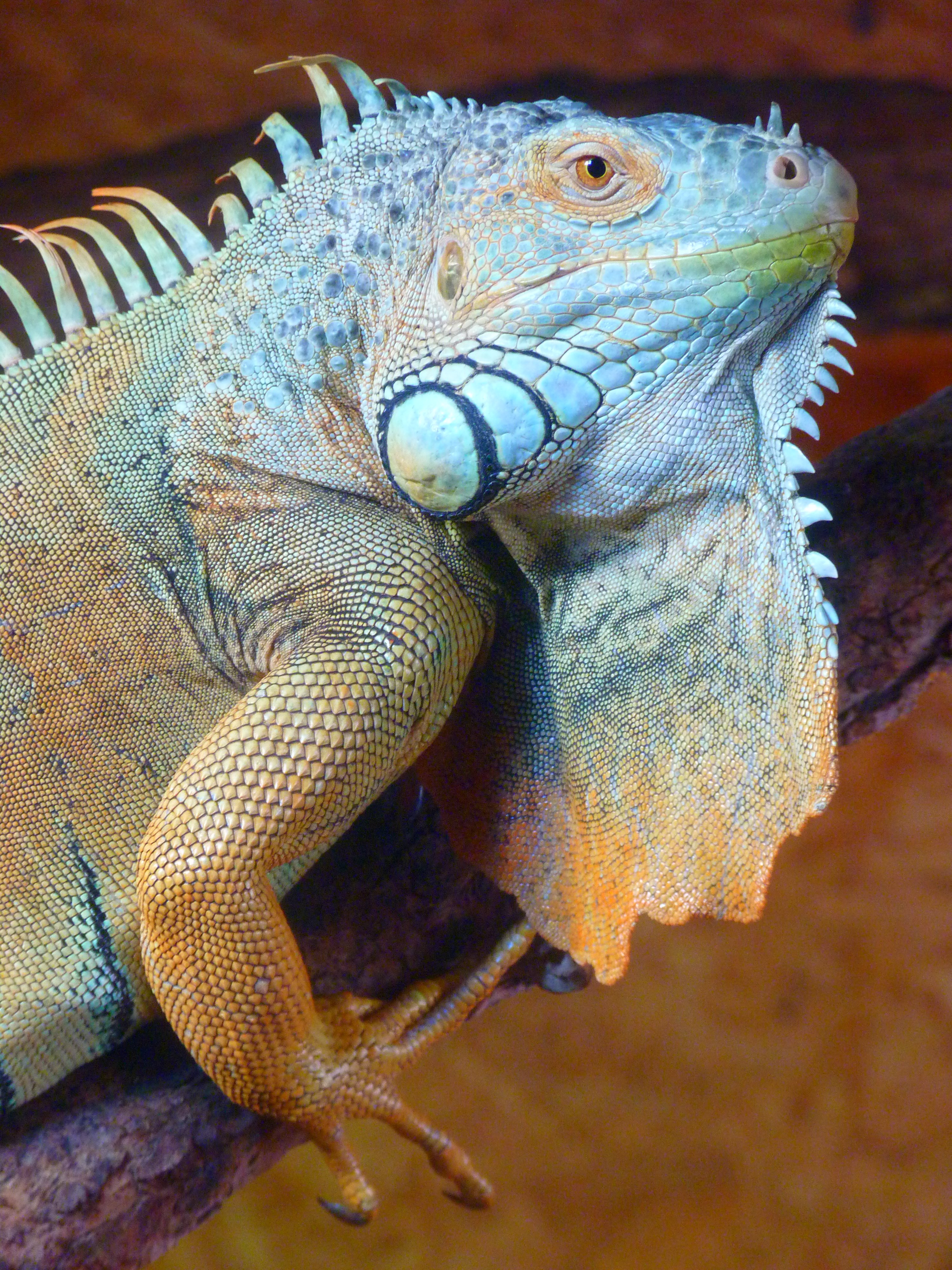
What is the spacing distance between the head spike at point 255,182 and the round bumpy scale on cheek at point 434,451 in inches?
19.0

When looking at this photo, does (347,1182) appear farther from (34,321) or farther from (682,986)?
(682,986)

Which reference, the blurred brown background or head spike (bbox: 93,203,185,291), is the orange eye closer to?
head spike (bbox: 93,203,185,291)

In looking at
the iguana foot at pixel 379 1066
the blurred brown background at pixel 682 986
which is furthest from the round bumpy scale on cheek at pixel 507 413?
the blurred brown background at pixel 682 986

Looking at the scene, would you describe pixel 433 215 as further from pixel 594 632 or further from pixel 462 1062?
pixel 462 1062

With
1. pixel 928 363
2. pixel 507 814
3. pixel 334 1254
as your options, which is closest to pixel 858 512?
pixel 507 814

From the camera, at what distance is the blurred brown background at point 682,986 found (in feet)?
10.7

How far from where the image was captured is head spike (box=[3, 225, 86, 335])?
1704 millimetres

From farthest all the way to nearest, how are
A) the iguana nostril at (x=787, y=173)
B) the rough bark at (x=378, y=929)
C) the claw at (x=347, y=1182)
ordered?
the claw at (x=347, y=1182) < the rough bark at (x=378, y=929) < the iguana nostril at (x=787, y=173)

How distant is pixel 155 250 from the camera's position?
1.76 metres

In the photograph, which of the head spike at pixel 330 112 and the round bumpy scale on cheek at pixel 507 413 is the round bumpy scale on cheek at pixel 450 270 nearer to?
the round bumpy scale on cheek at pixel 507 413

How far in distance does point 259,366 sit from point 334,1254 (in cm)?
333

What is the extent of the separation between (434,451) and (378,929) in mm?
984

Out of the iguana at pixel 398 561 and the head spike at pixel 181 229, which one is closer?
the iguana at pixel 398 561

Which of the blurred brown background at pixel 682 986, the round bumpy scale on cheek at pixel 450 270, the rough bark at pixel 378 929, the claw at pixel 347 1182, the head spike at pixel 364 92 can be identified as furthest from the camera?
the blurred brown background at pixel 682 986
